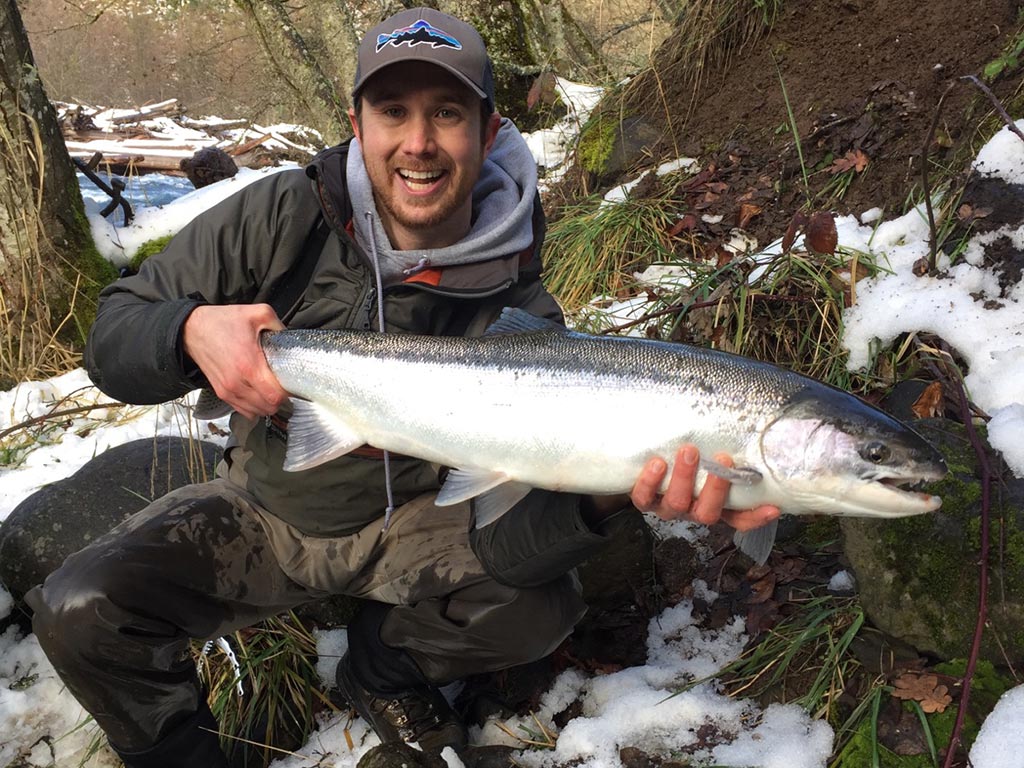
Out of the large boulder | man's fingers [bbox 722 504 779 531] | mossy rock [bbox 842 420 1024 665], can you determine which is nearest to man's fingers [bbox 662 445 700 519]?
man's fingers [bbox 722 504 779 531]

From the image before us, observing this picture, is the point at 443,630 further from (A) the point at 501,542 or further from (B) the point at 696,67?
(B) the point at 696,67

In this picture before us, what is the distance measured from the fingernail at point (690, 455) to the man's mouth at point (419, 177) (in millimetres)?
1402

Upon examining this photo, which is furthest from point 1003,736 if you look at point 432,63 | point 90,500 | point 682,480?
point 90,500

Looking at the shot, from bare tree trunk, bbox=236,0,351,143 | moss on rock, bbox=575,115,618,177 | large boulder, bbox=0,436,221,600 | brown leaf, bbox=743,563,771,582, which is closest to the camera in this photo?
brown leaf, bbox=743,563,771,582

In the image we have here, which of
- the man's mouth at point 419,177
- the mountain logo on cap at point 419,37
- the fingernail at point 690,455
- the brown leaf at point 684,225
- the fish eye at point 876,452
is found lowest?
the fingernail at point 690,455

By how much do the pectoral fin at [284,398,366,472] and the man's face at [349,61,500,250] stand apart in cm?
83

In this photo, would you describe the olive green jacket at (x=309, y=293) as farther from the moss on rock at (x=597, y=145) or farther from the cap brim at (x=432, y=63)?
the moss on rock at (x=597, y=145)

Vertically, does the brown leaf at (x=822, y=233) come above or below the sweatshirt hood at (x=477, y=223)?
below

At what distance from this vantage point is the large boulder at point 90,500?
3467mm

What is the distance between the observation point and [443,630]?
291 centimetres

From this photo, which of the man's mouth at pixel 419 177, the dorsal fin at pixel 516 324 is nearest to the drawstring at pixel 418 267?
the man's mouth at pixel 419 177

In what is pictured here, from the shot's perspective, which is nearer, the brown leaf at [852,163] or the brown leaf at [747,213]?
the brown leaf at [852,163]

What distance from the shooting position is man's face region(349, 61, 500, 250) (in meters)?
2.79

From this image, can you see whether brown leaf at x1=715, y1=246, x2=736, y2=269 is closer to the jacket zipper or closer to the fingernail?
the jacket zipper
